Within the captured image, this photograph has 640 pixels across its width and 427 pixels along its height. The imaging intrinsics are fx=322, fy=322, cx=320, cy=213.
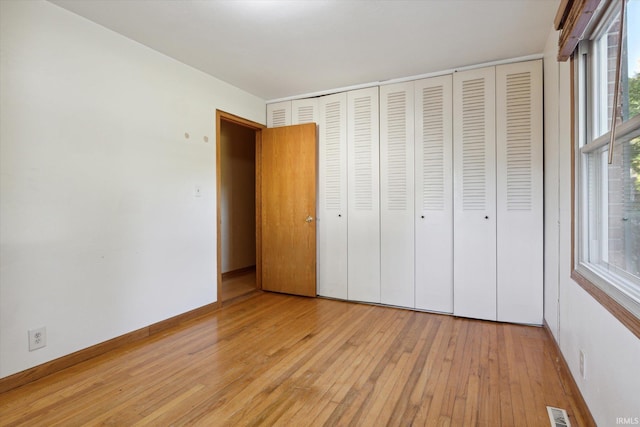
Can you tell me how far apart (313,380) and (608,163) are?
2.01m

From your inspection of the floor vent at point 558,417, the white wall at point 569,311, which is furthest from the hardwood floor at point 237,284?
the white wall at point 569,311

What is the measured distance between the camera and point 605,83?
1.72 meters

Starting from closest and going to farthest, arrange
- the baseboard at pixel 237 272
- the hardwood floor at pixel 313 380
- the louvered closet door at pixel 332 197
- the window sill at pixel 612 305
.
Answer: the window sill at pixel 612 305, the hardwood floor at pixel 313 380, the louvered closet door at pixel 332 197, the baseboard at pixel 237 272

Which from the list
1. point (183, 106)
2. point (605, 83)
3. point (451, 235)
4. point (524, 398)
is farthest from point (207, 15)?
point (524, 398)

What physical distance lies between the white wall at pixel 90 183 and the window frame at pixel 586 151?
318 centimetres

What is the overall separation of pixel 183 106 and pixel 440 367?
10.6ft

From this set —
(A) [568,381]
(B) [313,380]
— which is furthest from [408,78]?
(B) [313,380]

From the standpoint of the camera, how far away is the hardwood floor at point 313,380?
1.77 meters

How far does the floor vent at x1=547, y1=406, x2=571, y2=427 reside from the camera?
5.47 ft

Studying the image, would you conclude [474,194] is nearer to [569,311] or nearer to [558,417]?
[569,311]

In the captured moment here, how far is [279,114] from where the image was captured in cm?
431

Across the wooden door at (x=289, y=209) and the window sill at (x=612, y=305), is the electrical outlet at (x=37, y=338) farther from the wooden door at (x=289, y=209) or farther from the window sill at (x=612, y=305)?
the window sill at (x=612, y=305)

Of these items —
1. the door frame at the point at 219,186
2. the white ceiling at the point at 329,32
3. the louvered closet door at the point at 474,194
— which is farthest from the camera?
the door frame at the point at 219,186

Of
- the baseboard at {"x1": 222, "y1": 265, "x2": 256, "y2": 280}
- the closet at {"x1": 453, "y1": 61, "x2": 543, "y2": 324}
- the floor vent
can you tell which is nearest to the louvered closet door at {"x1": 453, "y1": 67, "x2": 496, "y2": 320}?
the closet at {"x1": 453, "y1": 61, "x2": 543, "y2": 324}
